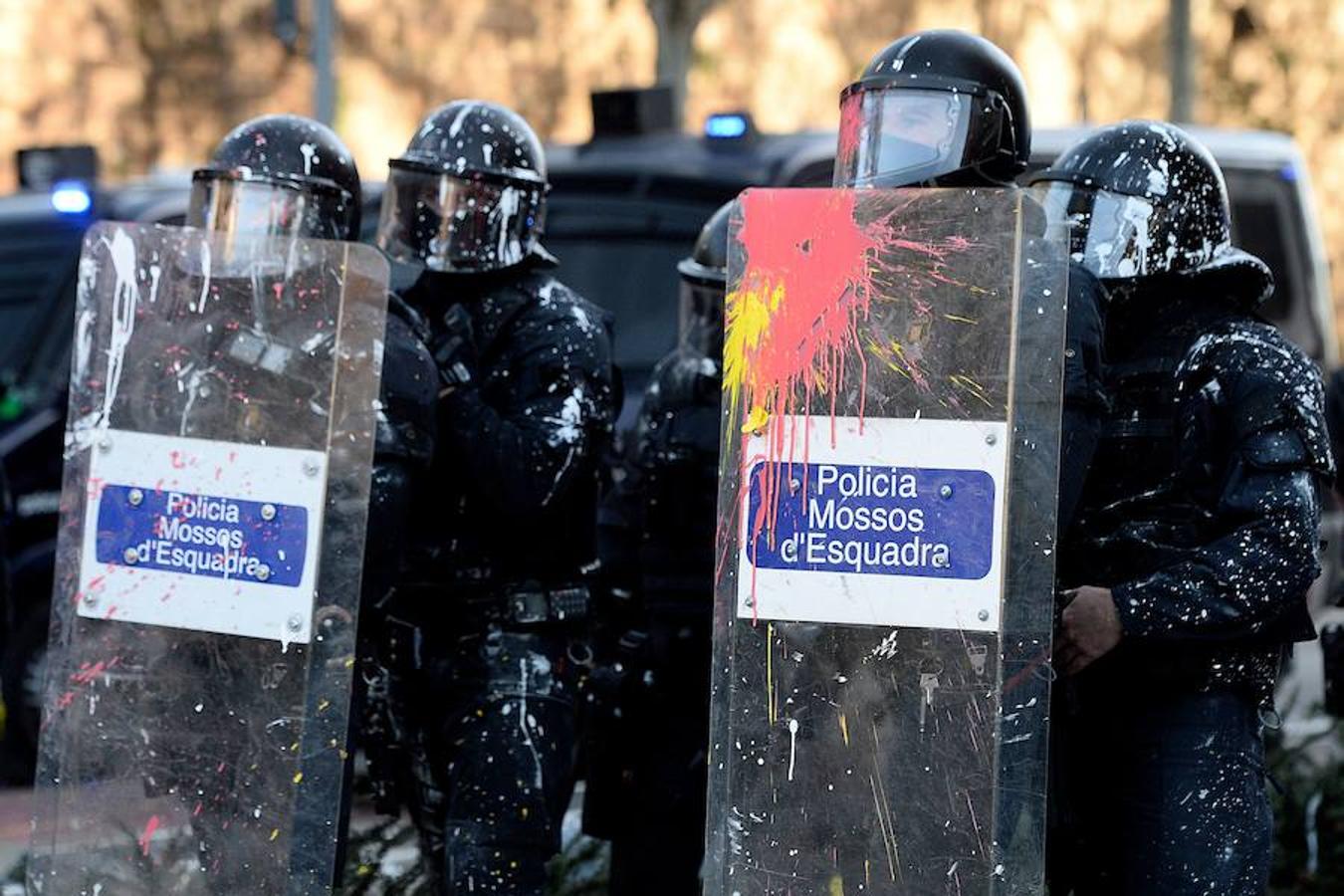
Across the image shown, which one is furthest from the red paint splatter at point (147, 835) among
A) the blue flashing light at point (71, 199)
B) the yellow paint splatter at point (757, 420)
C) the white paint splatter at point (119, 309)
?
the blue flashing light at point (71, 199)

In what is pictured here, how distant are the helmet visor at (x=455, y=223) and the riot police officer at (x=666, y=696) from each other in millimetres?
574

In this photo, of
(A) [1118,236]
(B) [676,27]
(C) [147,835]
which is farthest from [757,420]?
(B) [676,27]

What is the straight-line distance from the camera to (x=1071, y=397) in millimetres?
3414

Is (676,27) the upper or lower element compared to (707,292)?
upper

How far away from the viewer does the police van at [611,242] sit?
719cm

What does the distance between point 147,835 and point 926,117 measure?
5.46 ft

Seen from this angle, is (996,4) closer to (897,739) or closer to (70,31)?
(70,31)

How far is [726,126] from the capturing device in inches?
296

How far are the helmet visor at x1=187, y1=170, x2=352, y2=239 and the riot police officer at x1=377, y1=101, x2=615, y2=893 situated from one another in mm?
255

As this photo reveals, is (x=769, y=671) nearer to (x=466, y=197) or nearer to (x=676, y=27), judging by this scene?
(x=466, y=197)

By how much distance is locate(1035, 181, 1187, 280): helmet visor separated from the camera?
12.4 ft

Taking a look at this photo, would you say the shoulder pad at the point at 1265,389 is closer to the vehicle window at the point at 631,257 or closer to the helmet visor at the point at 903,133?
the helmet visor at the point at 903,133

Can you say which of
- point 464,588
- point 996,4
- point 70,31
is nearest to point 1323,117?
point 996,4

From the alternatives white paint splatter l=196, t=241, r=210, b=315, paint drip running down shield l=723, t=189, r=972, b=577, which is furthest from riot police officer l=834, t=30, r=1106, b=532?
white paint splatter l=196, t=241, r=210, b=315
